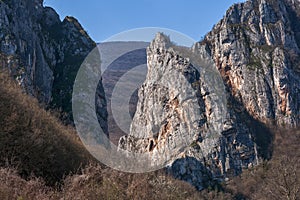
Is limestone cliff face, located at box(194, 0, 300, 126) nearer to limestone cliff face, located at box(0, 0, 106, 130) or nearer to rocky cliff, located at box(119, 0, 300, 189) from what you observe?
rocky cliff, located at box(119, 0, 300, 189)

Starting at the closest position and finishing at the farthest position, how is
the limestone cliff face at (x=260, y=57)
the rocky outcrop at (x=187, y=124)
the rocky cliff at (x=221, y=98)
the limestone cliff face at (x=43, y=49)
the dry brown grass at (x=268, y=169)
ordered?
1. the limestone cliff face at (x=43, y=49)
2. the dry brown grass at (x=268, y=169)
3. the rocky outcrop at (x=187, y=124)
4. the rocky cliff at (x=221, y=98)
5. the limestone cliff face at (x=260, y=57)

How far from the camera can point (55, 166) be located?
12586mm

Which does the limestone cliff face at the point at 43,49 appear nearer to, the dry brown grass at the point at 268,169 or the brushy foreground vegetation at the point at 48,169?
the brushy foreground vegetation at the point at 48,169

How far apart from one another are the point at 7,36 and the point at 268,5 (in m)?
70.1

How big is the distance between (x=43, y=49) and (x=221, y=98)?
37.8 meters

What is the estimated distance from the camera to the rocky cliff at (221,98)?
67312mm

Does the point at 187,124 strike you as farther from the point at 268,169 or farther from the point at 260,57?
the point at 260,57

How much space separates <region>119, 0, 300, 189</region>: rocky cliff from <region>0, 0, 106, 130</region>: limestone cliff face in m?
18.1

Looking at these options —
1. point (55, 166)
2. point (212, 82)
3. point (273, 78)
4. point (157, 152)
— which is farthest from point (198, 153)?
point (55, 166)

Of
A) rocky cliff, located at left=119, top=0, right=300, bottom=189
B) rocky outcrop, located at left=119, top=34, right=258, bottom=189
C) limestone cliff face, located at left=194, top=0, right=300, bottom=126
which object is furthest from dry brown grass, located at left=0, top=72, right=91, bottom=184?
limestone cliff face, located at left=194, top=0, right=300, bottom=126

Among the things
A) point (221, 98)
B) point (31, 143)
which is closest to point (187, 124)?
point (221, 98)

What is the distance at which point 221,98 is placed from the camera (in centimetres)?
7219

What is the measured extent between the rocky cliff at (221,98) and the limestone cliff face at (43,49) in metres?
18.1

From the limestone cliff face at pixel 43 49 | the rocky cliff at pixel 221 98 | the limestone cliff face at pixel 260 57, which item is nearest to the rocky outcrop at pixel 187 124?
the rocky cliff at pixel 221 98
